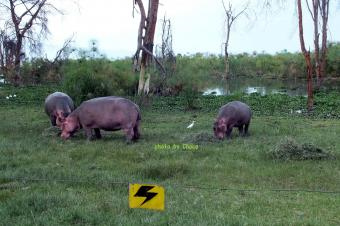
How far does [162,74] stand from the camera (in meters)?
27.0

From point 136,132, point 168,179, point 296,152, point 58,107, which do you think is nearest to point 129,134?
point 136,132

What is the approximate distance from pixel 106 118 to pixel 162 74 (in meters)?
14.9

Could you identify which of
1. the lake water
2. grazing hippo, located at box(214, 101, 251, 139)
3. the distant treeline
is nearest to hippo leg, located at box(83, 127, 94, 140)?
grazing hippo, located at box(214, 101, 251, 139)

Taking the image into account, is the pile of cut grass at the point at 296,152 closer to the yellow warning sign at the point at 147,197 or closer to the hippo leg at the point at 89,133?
the hippo leg at the point at 89,133

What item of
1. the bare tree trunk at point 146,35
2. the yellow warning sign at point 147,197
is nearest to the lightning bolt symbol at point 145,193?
the yellow warning sign at point 147,197

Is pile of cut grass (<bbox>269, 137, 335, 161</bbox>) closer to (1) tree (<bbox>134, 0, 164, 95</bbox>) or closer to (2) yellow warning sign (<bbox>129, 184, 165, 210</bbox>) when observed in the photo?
(2) yellow warning sign (<bbox>129, 184, 165, 210</bbox>)

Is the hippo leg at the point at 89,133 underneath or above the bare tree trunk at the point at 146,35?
underneath

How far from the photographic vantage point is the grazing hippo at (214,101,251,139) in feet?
41.7

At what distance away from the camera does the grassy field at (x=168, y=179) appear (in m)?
6.39

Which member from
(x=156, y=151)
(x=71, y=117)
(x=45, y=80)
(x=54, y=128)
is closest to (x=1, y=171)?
(x=156, y=151)

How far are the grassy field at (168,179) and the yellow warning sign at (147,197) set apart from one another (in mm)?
900

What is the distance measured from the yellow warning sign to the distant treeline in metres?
14.3

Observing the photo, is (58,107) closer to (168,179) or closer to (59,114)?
(59,114)

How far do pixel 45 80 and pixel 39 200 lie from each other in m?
33.0
